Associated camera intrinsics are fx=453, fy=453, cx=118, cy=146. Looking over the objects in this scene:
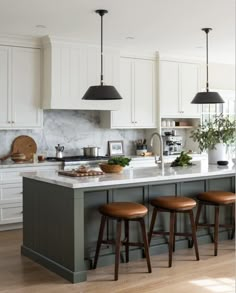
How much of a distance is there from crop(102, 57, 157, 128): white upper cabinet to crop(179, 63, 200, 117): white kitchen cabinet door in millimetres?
565

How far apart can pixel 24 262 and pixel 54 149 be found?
271cm

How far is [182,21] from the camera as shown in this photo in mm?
5461

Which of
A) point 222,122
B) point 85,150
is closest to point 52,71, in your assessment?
point 85,150

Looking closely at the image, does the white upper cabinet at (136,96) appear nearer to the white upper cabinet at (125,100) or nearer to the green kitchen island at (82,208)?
the white upper cabinet at (125,100)

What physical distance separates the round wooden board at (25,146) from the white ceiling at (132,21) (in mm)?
1523

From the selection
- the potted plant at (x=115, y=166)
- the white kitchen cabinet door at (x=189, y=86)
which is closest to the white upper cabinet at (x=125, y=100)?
the white kitchen cabinet door at (x=189, y=86)

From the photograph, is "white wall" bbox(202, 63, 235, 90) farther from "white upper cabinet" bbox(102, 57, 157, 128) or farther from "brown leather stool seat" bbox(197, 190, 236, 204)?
"brown leather stool seat" bbox(197, 190, 236, 204)

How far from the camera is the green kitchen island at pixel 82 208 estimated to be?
13.0ft

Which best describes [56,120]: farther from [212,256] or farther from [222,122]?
[212,256]

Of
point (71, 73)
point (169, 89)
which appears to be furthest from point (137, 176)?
point (169, 89)

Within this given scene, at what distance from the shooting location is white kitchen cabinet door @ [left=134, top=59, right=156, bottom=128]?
7383 millimetres

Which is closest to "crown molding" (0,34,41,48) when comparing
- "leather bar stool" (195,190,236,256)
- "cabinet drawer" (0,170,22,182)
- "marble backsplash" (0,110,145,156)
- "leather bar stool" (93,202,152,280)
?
"marble backsplash" (0,110,145,156)

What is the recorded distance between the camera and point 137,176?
4.37m

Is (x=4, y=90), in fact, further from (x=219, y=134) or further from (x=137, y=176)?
(x=219, y=134)
